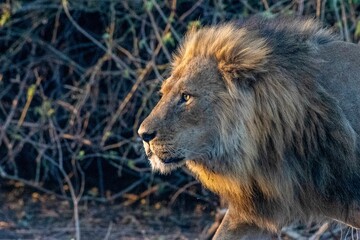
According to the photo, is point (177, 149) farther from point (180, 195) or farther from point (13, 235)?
point (180, 195)

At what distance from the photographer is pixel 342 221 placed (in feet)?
13.1

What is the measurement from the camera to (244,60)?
12.4 feet

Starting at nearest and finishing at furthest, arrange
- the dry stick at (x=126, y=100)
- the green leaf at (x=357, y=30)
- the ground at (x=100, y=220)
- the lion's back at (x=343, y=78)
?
the lion's back at (x=343, y=78)
the green leaf at (x=357, y=30)
the ground at (x=100, y=220)
the dry stick at (x=126, y=100)

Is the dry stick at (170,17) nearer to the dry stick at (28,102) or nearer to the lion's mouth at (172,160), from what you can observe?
the dry stick at (28,102)

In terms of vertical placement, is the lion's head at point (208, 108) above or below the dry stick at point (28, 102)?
above

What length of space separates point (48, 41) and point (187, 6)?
111cm

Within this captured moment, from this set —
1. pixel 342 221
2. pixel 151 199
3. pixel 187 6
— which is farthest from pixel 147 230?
pixel 342 221

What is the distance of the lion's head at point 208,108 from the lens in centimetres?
373

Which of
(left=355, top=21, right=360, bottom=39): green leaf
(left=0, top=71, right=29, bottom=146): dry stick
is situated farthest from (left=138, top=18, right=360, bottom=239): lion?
(left=0, top=71, right=29, bottom=146): dry stick

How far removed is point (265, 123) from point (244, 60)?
0.26m

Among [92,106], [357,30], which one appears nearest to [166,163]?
[357,30]

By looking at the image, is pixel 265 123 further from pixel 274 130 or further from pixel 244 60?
pixel 244 60

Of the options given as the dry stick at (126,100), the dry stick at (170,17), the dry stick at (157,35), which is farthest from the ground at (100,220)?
the dry stick at (170,17)

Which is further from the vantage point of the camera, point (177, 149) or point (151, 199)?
point (151, 199)
